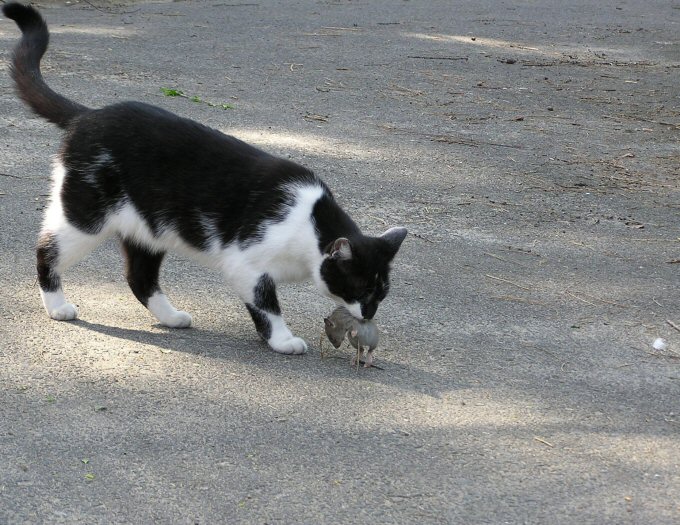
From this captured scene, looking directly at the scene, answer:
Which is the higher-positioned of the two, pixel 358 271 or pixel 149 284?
pixel 358 271

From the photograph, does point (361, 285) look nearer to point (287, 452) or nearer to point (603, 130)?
point (287, 452)

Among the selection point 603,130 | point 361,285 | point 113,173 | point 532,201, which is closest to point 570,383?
point 361,285

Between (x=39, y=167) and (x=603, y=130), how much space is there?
183 inches

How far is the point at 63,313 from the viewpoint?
4.52 metres

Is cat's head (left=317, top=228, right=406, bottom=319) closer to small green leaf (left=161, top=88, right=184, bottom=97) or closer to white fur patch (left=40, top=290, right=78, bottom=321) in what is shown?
white fur patch (left=40, top=290, right=78, bottom=321)

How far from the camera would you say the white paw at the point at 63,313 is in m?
4.52

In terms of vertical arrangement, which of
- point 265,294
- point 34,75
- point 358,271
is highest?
point 34,75

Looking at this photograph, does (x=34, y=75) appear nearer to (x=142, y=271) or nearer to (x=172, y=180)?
(x=172, y=180)

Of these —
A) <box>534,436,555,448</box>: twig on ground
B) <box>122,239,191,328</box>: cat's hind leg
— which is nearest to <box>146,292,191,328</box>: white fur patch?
<box>122,239,191,328</box>: cat's hind leg

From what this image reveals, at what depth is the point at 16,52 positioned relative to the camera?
4859 millimetres

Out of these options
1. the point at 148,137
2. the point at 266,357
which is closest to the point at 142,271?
the point at 148,137

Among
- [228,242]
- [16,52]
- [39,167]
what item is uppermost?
[16,52]

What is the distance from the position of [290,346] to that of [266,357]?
0.38 ft

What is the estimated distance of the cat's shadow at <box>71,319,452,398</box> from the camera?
13.8 ft
